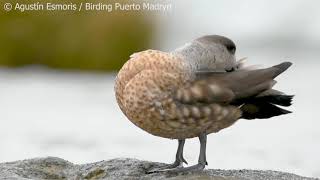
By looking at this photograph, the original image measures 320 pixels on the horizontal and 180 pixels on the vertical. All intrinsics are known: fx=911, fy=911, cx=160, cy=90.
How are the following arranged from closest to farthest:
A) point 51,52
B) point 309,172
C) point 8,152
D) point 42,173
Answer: point 42,173
point 309,172
point 8,152
point 51,52

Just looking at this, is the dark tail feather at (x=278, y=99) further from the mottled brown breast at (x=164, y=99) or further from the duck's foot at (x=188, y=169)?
the duck's foot at (x=188, y=169)

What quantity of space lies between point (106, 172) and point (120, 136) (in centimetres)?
336

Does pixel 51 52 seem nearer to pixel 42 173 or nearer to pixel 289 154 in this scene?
pixel 289 154

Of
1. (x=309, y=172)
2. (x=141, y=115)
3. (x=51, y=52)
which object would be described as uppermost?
(x=51, y=52)

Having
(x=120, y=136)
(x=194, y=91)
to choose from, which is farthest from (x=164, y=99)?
(x=120, y=136)

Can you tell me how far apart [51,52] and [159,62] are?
27.1 feet

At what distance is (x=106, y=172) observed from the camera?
4590mm

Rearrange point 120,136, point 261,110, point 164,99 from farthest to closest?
point 120,136 < point 261,110 < point 164,99

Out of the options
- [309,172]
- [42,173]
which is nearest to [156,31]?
[309,172]

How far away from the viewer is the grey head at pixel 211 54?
4458 mm

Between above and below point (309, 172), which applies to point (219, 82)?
above

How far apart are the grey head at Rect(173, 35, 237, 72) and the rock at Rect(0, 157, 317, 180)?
1.70 feet

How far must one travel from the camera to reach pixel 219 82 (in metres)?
4.42

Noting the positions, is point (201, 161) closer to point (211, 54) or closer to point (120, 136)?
point (211, 54)
